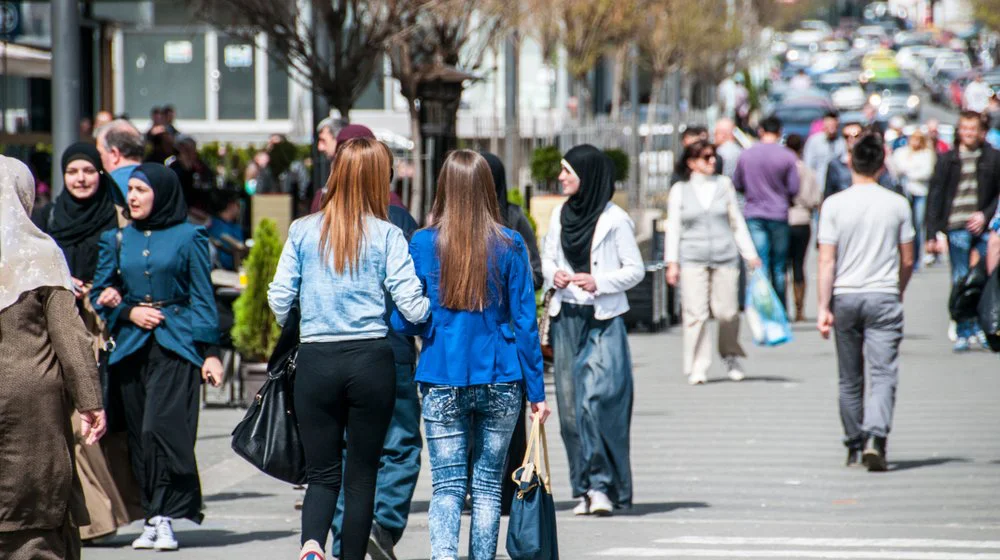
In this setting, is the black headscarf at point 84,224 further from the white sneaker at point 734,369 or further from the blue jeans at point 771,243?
the blue jeans at point 771,243

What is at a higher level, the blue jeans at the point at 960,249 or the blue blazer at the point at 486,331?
the blue blazer at the point at 486,331

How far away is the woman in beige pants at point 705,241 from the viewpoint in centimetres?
1259

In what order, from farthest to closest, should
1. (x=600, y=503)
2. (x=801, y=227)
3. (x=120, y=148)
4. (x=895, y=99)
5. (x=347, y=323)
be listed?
(x=895, y=99) → (x=801, y=227) → (x=120, y=148) → (x=600, y=503) → (x=347, y=323)

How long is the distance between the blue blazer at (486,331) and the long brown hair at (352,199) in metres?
0.28

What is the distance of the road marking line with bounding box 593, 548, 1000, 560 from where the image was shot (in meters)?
7.16

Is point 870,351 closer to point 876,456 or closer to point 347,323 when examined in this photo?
point 876,456

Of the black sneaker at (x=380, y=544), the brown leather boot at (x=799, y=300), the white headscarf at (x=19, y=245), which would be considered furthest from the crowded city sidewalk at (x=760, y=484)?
the brown leather boot at (x=799, y=300)

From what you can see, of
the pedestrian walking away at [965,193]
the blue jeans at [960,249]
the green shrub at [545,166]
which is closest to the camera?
the pedestrian walking away at [965,193]

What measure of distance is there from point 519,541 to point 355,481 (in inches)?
25.4

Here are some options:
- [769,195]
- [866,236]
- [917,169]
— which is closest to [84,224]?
[866,236]

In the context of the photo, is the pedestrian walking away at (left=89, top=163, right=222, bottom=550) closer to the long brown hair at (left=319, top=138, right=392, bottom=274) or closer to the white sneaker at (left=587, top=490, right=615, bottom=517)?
the long brown hair at (left=319, top=138, right=392, bottom=274)

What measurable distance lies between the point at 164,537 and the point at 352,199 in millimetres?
2122

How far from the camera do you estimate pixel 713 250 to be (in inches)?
496

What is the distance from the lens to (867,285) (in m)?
9.20
